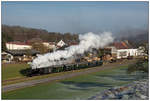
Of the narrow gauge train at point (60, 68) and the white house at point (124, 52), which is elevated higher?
the white house at point (124, 52)

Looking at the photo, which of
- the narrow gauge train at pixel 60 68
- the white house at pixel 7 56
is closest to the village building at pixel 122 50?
the narrow gauge train at pixel 60 68

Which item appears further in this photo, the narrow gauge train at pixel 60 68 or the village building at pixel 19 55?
the village building at pixel 19 55

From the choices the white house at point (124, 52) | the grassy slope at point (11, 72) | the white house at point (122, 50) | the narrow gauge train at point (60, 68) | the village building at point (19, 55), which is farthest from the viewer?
the white house at point (124, 52)

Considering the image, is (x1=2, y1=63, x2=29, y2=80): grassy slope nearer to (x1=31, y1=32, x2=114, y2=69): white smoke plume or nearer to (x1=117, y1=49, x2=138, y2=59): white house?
(x1=31, y1=32, x2=114, y2=69): white smoke plume

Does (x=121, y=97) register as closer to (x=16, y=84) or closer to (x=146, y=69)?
(x=146, y=69)

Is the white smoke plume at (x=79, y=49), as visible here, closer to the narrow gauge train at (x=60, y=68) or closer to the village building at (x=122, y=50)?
the narrow gauge train at (x=60, y=68)

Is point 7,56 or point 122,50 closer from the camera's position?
point 7,56

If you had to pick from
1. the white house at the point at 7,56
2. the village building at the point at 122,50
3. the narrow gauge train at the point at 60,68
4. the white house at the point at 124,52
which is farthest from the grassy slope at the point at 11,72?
the white house at the point at 124,52

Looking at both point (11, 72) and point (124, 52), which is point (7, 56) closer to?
point (11, 72)

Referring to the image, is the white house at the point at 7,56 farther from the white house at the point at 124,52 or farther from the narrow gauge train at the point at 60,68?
the white house at the point at 124,52

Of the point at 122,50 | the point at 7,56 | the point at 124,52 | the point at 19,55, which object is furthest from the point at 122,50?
the point at 7,56

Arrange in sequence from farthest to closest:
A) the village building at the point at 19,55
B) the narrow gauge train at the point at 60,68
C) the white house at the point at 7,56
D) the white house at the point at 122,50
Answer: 1. the white house at the point at 122,50
2. the village building at the point at 19,55
3. the white house at the point at 7,56
4. the narrow gauge train at the point at 60,68

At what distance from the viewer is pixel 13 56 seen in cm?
6481

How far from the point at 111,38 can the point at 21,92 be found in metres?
21.1
